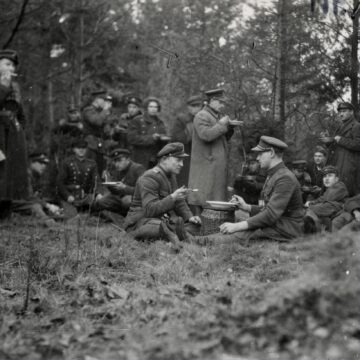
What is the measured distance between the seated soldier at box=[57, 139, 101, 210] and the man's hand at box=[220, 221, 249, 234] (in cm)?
484

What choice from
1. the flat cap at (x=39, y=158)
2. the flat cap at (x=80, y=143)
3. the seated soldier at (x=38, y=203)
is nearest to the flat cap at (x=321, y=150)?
the flat cap at (x=80, y=143)

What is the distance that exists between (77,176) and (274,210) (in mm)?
5323

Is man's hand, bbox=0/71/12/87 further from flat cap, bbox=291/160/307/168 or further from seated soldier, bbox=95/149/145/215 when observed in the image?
flat cap, bbox=291/160/307/168

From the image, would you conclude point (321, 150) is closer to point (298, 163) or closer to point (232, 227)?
point (298, 163)

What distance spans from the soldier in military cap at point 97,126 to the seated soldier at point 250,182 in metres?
3.32

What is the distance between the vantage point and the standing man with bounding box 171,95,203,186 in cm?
1095

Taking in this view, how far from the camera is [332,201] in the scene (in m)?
8.81

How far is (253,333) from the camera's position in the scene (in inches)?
141

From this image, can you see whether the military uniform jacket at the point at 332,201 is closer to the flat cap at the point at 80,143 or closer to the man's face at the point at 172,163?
the man's face at the point at 172,163

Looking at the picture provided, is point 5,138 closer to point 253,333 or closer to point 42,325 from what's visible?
point 42,325

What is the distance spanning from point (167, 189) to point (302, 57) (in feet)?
12.8

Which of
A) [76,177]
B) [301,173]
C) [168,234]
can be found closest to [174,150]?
[168,234]

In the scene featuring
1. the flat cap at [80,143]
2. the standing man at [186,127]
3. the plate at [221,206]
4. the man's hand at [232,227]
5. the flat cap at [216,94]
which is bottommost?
the man's hand at [232,227]

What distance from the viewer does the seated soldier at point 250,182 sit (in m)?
9.99
